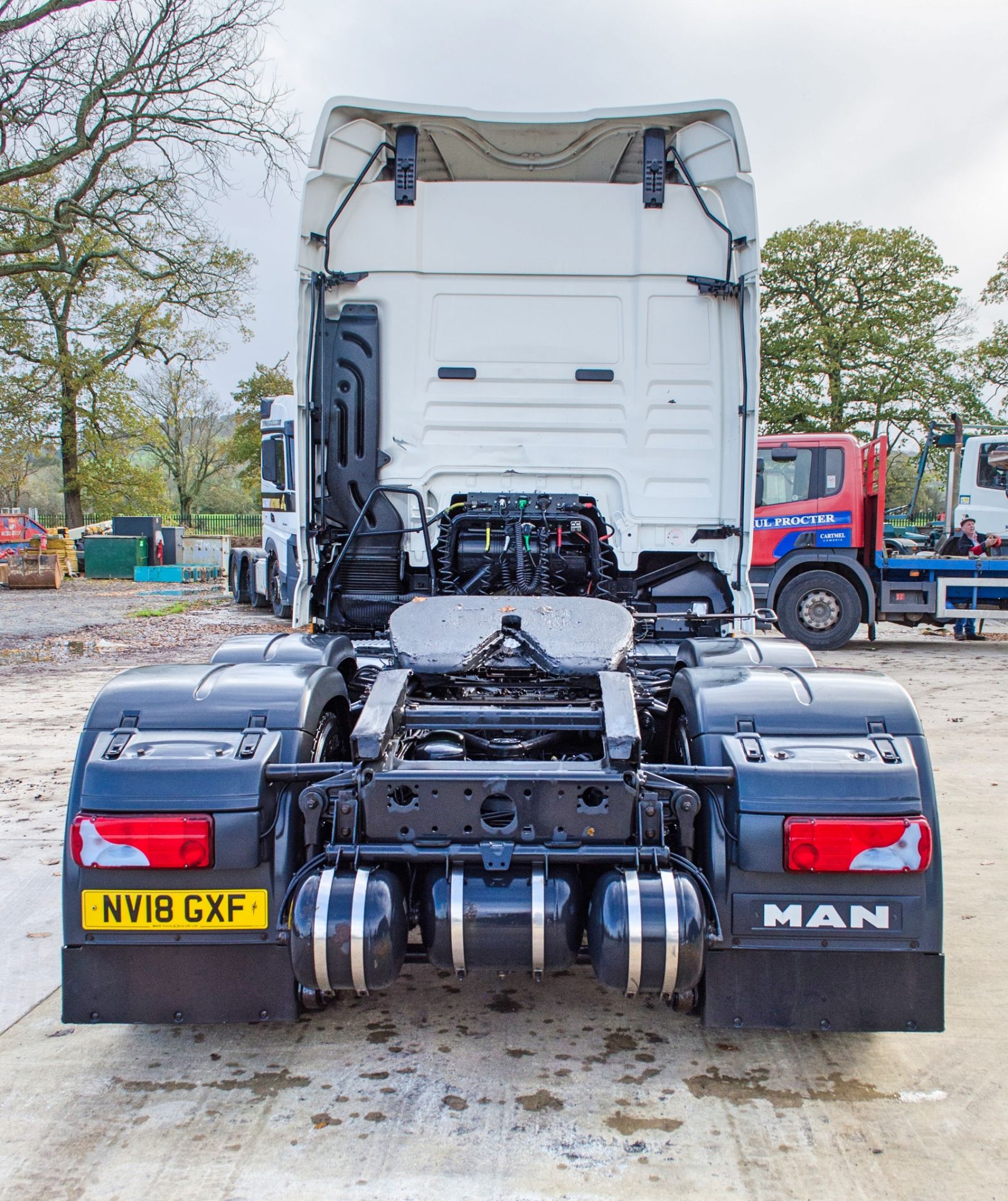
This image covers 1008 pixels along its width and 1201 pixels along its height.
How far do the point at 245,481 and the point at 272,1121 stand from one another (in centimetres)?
4399

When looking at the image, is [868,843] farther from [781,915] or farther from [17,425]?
[17,425]

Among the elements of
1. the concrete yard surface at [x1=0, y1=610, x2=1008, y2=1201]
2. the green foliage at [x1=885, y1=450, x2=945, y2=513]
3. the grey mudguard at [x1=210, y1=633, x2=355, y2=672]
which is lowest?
the concrete yard surface at [x1=0, y1=610, x2=1008, y2=1201]

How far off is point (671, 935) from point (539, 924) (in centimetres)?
32

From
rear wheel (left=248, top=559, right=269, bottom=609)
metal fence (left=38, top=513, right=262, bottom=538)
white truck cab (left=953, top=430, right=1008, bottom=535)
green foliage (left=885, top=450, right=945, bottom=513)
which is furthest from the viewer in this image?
metal fence (left=38, top=513, right=262, bottom=538)

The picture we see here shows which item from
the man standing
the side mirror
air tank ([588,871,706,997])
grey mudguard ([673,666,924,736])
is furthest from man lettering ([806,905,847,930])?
the side mirror

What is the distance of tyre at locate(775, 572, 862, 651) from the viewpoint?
12.1 m

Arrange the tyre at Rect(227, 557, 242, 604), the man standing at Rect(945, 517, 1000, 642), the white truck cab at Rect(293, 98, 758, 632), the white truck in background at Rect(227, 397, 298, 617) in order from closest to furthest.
Answer: the white truck cab at Rect(293, 98, 758, 632) < the man standing at Rect(945, 517, 1000, 642) < the white truck in background at Rect(227, 397, 298, 617) < the tyre at Rect(227, 557, 242, 604)

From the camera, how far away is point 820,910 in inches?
96.5

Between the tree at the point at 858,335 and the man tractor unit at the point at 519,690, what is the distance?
29.4 meters

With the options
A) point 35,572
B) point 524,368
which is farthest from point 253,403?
point 524,368

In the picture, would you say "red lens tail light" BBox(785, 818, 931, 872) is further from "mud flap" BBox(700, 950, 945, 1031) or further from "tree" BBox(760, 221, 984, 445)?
"tree" BBox(760, 221, 984, 445)

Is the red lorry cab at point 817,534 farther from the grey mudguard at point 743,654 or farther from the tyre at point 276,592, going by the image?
the grey mudguard at point 743,654

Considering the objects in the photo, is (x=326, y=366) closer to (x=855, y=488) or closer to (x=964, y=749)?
(x=964, y=749)

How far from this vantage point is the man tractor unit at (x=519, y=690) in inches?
96.5
